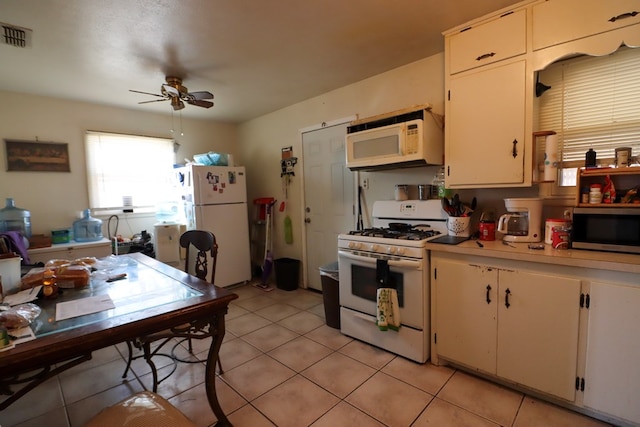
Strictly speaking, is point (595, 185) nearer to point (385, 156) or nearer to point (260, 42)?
point (385, 156)

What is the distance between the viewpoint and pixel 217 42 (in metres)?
2.26

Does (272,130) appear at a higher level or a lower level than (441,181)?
higher

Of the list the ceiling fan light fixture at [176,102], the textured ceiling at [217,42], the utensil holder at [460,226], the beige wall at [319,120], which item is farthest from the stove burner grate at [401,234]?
the ceiling fan light fixture at [176,102]

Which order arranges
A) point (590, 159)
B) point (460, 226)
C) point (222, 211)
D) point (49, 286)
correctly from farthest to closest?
point (222, 211)
point (460, 226)
point (590, 159)
point (49, 286)

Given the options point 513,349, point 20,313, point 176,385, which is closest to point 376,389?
point 513,349

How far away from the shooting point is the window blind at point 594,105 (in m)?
1.82

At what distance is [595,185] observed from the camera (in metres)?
1.76

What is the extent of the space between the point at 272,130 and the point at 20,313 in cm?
352

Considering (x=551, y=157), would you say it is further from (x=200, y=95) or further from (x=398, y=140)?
(x=200, y=95)

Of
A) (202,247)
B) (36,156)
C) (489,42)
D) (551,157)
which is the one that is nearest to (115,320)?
(202,247)

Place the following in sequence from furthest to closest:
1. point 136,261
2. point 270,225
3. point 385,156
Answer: point 270,225
point 385,156
point 136,261

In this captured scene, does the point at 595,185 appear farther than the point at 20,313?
Yes

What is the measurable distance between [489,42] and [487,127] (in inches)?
22.6

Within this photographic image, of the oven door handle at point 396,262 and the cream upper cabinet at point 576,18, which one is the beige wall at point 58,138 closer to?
the oven door handle at point 396,262
